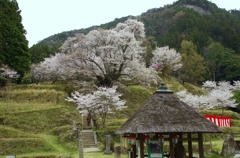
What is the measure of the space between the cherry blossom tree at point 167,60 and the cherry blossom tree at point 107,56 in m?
16.3

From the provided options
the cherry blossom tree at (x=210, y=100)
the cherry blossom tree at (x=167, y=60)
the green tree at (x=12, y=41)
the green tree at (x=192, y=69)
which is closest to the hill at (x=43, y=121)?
the cherry blossom tree at (x=210, y=100)

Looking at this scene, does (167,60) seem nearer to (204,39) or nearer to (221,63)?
(221,63)

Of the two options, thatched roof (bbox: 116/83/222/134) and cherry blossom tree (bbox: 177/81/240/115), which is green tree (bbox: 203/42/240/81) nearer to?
cherry blossom tree (bbox: 177/81/240/115)

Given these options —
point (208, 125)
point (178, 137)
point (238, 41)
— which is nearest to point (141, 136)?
point (178, 137)

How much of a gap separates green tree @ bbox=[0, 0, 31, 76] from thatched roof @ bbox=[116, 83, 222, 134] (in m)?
23.3

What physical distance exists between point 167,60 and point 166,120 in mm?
38553

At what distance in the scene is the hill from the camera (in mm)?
19281

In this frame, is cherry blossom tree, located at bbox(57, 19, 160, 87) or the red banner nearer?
the red banner

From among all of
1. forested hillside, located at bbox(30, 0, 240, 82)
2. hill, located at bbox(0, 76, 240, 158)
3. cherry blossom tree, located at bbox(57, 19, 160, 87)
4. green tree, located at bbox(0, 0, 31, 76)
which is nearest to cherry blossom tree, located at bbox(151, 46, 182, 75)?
forested hillside, located at bbox(30, 0, 240, 82)

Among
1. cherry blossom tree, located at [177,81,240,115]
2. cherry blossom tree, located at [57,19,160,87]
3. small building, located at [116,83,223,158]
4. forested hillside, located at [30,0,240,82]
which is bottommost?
small building, located at [116,83,223,158]

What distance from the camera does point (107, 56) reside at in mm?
30141

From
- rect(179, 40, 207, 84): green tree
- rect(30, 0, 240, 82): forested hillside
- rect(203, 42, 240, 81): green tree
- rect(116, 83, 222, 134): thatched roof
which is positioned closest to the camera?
rect(116, 83, 222, 134): thatched roof

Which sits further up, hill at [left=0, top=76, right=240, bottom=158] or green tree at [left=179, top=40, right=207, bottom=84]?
green tree at [left=179, top=40, right=207, bottom=84]

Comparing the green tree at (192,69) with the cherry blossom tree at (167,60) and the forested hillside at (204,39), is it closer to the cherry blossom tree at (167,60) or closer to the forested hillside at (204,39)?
the cherry blossom tree at (167,60)
